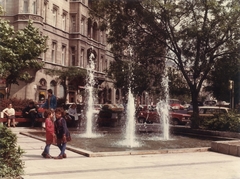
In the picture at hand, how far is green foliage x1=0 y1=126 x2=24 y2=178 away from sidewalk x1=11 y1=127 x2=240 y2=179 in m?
0.38

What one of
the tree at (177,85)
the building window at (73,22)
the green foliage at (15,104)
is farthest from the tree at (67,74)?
the tree at (177,85)

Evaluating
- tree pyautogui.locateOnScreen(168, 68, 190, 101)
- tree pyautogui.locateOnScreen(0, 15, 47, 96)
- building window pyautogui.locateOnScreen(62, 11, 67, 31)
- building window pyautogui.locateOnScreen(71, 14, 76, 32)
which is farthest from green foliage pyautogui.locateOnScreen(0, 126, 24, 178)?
building window pyautogui.locateOnScreen(71, 14, 76, 32)

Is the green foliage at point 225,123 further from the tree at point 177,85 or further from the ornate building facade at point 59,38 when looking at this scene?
the ornate building facade at point 59,38

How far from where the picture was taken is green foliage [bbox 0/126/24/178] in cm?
663

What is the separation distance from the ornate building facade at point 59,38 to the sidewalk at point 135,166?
21725 millimetres

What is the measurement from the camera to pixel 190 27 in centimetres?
1970

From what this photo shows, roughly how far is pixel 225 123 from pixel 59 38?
2670 centimetres

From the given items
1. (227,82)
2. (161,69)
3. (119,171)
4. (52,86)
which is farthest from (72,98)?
(119,171)

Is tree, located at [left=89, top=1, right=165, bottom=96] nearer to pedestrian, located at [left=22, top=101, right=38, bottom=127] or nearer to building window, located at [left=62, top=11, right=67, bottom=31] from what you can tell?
pedestrian, located at [left=22, top=101, right=38, bottom=127]

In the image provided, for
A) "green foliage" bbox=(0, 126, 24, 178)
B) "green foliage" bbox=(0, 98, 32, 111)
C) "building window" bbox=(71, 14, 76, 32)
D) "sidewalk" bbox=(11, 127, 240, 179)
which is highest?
"building window" bbox=(71, 14, 76, 32)

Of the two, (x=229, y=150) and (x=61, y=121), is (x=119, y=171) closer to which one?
(x=61, y=121)

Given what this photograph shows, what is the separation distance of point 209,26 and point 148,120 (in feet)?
45.4

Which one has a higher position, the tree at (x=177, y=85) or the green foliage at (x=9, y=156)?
the tree at (x=177, y=85)

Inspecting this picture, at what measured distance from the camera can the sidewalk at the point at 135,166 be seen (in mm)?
7699
